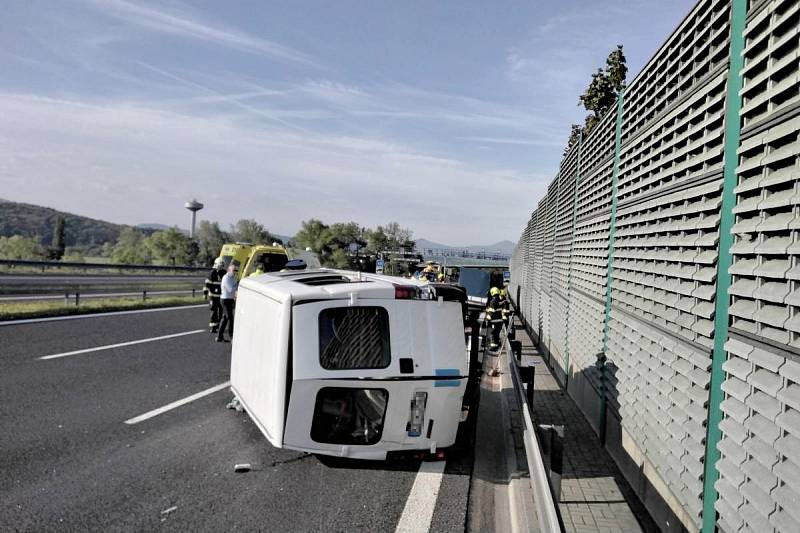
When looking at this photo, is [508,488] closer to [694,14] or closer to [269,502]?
[269,502]

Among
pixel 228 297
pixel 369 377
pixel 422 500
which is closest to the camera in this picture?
pixel 422 500

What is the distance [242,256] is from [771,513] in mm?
19922

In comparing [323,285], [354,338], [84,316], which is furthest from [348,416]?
[84,316]

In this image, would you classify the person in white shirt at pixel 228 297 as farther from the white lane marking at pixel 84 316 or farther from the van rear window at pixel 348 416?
the van rear window at pixel 348 416

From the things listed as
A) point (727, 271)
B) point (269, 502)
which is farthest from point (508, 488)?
point (727, 271)

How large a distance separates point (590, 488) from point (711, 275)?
105 inches

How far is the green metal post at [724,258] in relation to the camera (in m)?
3.40

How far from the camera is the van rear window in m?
5.50

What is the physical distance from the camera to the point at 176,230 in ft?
318

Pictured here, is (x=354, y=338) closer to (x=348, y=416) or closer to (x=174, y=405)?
(x=348, y=416)

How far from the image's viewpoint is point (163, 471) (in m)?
5.50

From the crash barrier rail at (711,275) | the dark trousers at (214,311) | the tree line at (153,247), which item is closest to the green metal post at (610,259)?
the crash barrier rail at (711,275)

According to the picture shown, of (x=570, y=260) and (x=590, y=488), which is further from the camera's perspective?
(x=570, y=260)

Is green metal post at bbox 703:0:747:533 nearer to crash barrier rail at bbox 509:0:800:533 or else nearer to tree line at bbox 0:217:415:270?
crash barrier rail at bbox 509:0:800:533
